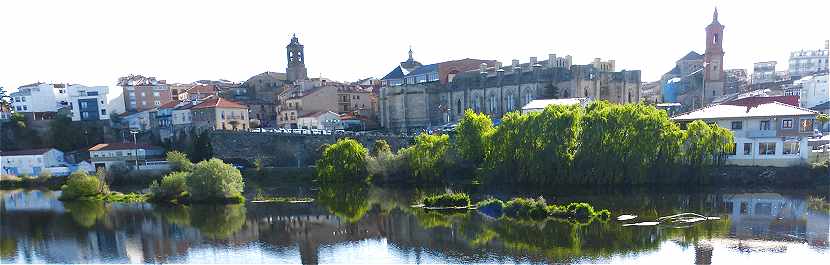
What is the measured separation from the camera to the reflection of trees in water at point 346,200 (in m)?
28.8

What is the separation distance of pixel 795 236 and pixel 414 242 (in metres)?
14.9

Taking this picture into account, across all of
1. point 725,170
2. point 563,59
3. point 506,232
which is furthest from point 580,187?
point 563,59

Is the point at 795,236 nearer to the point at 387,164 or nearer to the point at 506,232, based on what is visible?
the point at 506,232

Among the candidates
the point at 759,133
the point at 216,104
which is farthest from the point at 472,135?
the point at 216,104

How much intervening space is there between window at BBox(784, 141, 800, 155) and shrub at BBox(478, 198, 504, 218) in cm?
1923

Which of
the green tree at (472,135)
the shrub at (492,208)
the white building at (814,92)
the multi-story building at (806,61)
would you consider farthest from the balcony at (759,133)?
the multi-story building at (806,61)

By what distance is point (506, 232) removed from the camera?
2248 centimetres

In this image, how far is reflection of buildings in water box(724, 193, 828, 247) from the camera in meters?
20.3

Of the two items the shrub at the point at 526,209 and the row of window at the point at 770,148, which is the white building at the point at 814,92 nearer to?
the row of window at the point at 770,148

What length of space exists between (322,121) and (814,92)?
50442mm

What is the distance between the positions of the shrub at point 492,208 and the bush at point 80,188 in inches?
1128

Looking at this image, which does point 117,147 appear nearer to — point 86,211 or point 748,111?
point 86,211

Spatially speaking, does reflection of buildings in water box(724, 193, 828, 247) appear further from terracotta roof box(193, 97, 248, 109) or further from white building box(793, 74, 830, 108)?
terracotta roof box(193, 97, 248, 109)

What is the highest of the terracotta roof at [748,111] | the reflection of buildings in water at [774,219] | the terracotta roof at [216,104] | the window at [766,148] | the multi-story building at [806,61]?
the multi-story building at [806,61]
